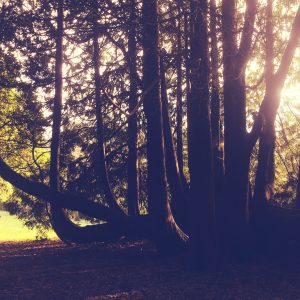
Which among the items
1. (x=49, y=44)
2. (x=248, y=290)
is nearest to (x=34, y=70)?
(x=49, y=44)

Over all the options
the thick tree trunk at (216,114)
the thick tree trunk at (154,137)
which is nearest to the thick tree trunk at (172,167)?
the thick tree trunk at (154,137)

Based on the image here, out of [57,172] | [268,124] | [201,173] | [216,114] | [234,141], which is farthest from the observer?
[57,172]

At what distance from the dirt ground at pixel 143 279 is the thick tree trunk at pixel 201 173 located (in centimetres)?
56

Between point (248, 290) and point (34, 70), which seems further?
point (34, 70)

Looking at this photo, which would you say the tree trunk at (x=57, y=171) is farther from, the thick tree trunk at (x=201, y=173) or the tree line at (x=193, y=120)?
the thick tree trunk at (x=201, y=173)

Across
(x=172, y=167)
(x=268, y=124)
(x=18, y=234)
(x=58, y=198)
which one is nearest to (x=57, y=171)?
(x=58, y=198)

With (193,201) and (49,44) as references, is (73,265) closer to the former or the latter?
(193,201)

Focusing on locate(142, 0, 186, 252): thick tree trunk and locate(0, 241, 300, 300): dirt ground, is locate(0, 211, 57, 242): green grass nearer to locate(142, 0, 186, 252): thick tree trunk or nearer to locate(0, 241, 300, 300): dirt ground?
locate(0, 241, 300, 300): dirt ground

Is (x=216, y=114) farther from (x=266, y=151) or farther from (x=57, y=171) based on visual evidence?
(x=57, y=171)

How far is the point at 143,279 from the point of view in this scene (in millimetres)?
7547

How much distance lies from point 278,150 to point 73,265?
8.10 meters

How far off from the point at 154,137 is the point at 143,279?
3.07 m

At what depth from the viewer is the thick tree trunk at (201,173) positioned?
8.05 meters

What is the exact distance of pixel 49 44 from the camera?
11.9 metres
